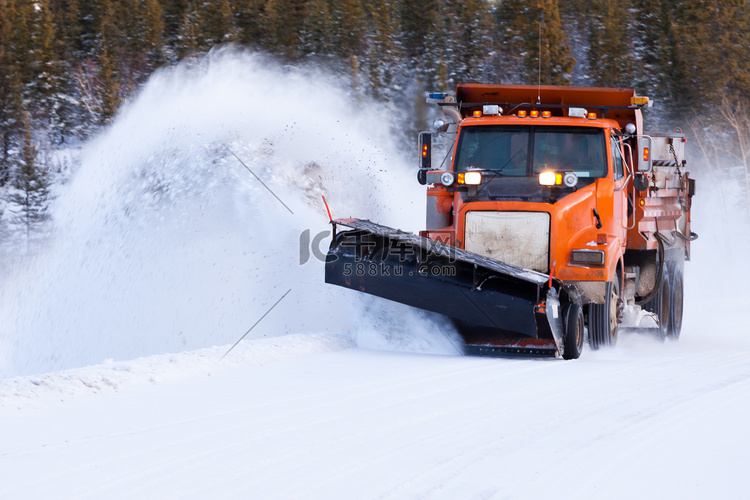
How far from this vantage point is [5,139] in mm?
47094

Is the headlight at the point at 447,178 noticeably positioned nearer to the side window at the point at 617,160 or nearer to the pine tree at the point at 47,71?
the side window at the point at 617,160

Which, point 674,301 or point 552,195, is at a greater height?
point 552,195

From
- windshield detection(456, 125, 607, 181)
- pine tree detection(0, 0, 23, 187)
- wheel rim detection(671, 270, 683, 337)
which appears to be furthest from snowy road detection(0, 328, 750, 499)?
pine tree detection(0, 0, 23, 187)

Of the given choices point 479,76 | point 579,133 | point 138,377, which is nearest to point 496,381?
point 138,377

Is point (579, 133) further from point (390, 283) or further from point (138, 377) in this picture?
point (138, 377)

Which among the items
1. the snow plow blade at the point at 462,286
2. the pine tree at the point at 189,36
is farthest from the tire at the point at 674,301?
the pine tree at the point at 189,36

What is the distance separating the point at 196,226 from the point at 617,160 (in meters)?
5.29

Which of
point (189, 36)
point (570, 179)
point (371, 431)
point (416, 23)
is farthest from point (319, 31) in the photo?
point (371, 431)

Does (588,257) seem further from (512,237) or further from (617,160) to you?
(617,160)

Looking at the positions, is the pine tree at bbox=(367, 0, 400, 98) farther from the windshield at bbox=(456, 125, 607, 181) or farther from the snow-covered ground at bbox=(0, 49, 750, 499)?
the windshield at bbox=(456, 125, 607, 181)

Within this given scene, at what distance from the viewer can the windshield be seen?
26.0 feet

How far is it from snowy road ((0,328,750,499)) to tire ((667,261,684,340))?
3.70m

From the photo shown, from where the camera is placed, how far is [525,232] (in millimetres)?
7562

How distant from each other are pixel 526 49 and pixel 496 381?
3853 centimetres
